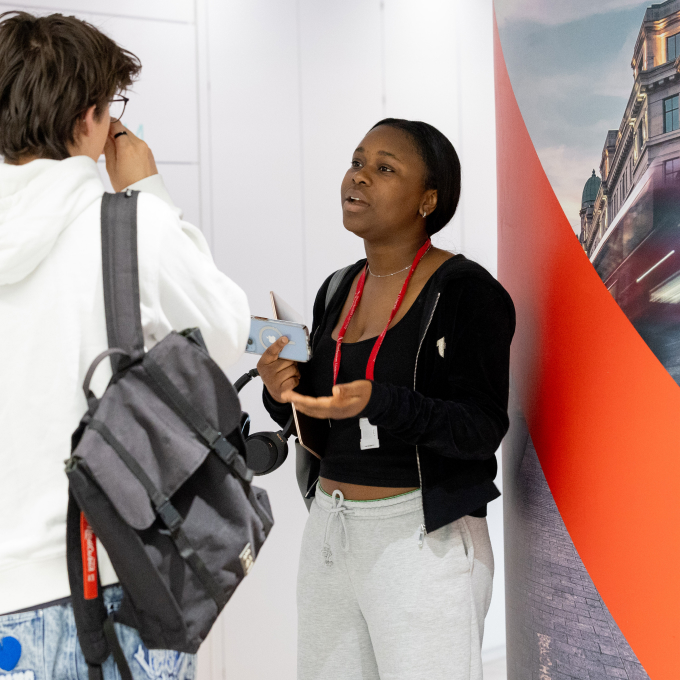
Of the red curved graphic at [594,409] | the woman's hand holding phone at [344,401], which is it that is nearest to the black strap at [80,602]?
the woman's hand holding phone at [344,401]

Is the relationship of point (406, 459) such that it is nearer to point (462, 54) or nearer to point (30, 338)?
point (30, 338)

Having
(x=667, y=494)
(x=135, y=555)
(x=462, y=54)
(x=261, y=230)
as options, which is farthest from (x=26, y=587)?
(x=462, y=54)

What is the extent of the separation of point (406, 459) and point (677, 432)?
55 centimetres

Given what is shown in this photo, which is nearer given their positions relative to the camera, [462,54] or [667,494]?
[667,494]

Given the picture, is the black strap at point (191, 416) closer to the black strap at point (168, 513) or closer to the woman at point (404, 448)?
the black strap at point (168, 513)

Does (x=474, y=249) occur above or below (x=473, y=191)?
below

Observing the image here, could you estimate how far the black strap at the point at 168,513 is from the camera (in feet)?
3.09

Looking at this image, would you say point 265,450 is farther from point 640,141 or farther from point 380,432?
point 640,141

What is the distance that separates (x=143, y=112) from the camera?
2.41 m

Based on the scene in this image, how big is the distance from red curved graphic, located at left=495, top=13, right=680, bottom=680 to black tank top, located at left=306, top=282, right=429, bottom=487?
31 cm

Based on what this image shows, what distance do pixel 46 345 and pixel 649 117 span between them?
106 centimetres

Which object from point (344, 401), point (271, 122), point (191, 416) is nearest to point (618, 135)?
point (344, 401)

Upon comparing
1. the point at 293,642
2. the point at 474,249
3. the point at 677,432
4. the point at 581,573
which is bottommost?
the point at 293,642

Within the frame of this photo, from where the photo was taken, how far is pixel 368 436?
5.19 feet
